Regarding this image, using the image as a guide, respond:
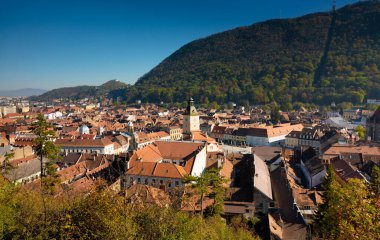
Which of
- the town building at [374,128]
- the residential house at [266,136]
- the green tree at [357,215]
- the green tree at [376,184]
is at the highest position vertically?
the green tree at [357,215]

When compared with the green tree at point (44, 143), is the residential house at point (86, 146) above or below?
below

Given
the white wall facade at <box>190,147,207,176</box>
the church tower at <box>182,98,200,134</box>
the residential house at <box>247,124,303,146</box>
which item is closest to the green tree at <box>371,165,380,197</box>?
the white wall facade at <box>190,147,207,176</box>

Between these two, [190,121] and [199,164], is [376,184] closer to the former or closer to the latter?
[199,164]

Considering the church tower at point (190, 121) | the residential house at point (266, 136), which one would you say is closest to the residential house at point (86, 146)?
the church tower at point (190, 121)

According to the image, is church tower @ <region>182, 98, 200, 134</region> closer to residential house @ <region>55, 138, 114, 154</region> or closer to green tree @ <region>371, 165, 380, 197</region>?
residential house @ <region>55, 138, 114, 154</region>

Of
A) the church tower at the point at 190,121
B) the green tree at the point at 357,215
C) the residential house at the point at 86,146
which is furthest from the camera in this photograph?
the church tower at the point at 190,121

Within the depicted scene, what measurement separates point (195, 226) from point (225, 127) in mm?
82109

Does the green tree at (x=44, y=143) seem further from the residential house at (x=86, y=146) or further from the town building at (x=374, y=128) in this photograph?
the town building at (x=374, y=128)

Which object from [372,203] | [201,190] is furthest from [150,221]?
[201,190]

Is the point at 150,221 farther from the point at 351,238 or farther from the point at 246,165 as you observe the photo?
the point at 246,165

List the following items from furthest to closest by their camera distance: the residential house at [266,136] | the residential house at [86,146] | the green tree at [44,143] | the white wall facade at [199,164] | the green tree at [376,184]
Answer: the residential house at [266,136] → the residential house at [86,146] → the white wall facade at [199,164] → the green tree at [44,143] → the green tree at [376,184]

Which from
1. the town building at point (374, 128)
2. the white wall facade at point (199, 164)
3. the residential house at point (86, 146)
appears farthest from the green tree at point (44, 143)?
the town building at point (374, 128)

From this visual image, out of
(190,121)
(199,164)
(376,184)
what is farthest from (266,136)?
(376,184)

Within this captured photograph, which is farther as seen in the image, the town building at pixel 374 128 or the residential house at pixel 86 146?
the town building at pixel 374 128
